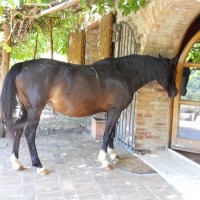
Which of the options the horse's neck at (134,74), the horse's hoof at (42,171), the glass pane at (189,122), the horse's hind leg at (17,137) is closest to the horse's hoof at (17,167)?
the horse's hind leg at (17,137)

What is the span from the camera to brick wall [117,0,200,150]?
13.1 feet

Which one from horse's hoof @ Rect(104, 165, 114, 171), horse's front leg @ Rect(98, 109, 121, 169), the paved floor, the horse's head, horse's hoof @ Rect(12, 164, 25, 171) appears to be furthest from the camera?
the horse's head

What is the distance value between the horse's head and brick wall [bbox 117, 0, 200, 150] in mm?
341

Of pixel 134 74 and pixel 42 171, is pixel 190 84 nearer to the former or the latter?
pixel 134 74

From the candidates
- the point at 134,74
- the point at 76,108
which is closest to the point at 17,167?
the point at 76,108

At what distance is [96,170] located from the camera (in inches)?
147

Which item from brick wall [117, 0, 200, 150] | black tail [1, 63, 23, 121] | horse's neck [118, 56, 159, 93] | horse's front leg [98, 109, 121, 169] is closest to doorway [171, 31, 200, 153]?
brick wall [117, 0, 200, 150]

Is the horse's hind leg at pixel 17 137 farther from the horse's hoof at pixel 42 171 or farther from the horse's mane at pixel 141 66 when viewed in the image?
the horse's mane at pixel 141 66

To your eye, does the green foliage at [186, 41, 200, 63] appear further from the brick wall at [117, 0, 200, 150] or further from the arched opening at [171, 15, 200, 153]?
the brick wall at [117, 0, 200, 150]

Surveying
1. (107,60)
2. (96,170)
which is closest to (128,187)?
(96,170)

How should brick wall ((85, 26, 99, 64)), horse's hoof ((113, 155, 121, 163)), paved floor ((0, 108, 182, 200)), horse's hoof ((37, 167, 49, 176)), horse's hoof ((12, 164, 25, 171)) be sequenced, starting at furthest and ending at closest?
brick wall ((85, 26, 99, 64))
horse's hoof ((113, 155, 121, 163))
horse's hoof ((12, 164, 25, 171))
horse's hoof ((37, 167, 49, 176))
paved floor ((0, 108, 182, 200))

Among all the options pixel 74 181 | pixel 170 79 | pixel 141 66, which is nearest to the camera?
pixel 74 181

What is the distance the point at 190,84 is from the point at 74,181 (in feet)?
8.20

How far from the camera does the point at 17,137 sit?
378cm
